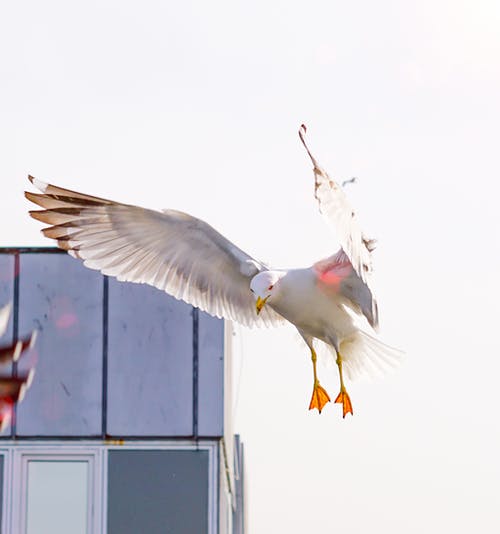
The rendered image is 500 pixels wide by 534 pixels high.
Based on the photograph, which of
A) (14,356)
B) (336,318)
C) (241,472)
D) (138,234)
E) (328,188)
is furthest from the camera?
(241,472)

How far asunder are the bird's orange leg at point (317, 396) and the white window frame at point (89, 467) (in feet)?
6.51

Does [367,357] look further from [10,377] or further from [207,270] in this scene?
[10,377]

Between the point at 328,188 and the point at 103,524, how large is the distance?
600 cm

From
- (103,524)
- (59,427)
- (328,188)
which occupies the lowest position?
(103,524)

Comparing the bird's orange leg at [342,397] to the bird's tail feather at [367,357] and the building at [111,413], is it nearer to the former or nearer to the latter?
the bird's tail feather at [367,357]

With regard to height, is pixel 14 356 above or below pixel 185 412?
below

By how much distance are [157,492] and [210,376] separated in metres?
1.29

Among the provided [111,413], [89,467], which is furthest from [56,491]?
[111,413]

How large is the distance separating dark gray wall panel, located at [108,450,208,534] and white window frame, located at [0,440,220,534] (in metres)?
0.05

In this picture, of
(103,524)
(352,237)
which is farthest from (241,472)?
(352,237)

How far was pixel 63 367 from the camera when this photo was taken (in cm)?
1371

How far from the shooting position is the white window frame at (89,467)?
13.4 meters

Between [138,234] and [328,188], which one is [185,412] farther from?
[328,188]

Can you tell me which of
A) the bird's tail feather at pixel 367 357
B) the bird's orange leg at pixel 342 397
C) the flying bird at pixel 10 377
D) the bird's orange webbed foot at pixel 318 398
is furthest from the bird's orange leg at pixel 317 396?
the flying bird at pixel 10 377
